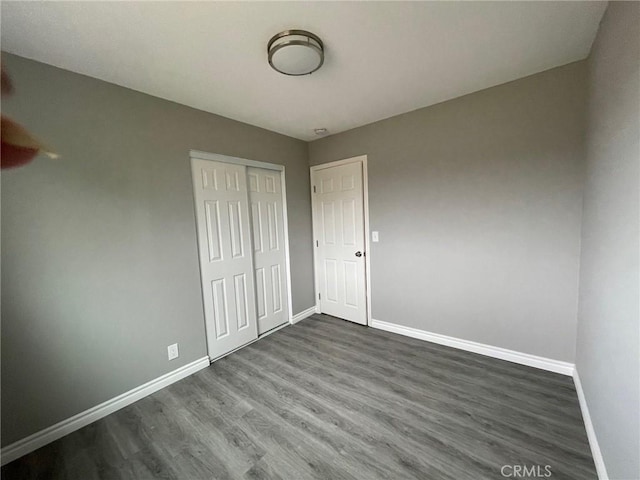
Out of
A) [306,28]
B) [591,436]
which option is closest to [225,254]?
[306,28]

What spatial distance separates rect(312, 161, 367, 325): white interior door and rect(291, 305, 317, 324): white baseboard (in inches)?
4.9

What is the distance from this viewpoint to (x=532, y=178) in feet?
6.59

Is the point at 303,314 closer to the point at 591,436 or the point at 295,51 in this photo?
the point at 591,436

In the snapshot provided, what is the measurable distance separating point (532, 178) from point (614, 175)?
898 mm

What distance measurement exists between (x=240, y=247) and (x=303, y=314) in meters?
1.34

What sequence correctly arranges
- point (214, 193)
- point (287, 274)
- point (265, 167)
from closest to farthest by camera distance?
point (214, 193) < point (265, 167) < point (287, 274)

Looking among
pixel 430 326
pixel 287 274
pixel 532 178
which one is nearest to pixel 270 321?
pixel 287 274

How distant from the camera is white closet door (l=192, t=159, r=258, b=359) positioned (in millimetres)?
2346

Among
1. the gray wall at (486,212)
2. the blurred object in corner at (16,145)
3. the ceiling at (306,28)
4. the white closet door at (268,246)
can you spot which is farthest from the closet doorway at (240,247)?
the gray wall at (486,212)

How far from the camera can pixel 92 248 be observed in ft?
5.68

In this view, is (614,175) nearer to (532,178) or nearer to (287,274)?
(532,178)

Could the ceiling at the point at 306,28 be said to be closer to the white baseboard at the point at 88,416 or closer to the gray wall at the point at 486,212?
the gray wall at the point at 486,212

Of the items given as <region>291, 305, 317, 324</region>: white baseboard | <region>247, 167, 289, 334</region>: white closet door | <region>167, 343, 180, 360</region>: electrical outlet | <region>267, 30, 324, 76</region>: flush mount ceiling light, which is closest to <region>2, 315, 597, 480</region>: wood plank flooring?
<region>167, 343, 180, 360</region>: electrical outlet

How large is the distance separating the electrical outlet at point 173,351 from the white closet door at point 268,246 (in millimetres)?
905
